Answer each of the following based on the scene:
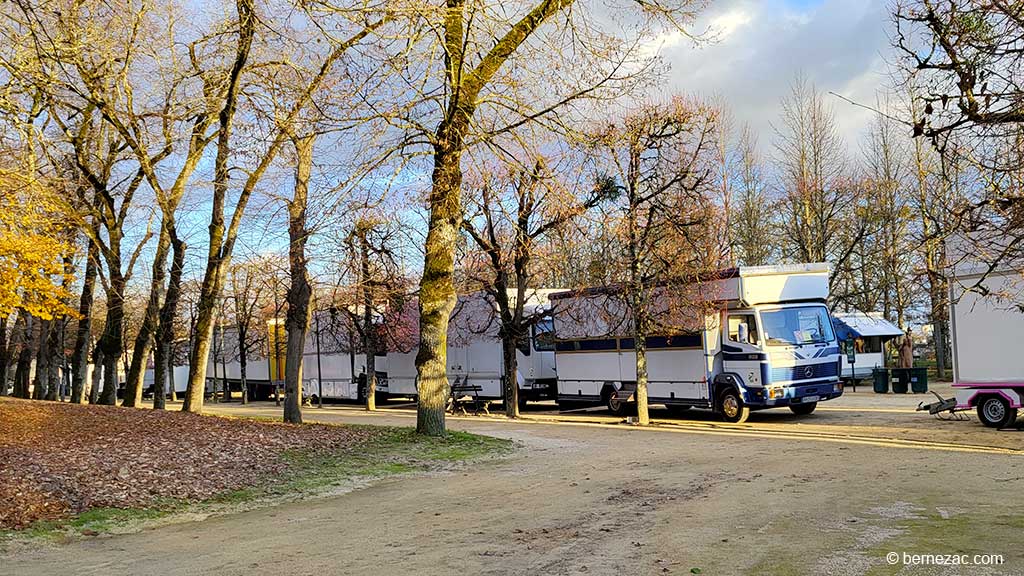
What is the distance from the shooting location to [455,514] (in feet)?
28.8

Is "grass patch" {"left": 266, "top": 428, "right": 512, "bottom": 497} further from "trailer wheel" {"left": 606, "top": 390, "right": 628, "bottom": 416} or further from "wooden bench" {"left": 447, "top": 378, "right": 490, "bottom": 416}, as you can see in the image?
"wooden bench" {"left": 447, "top": 378, "right": 490, "bottom": 416}

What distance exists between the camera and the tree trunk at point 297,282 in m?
17.8

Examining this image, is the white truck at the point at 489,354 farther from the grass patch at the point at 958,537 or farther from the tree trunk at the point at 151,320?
the grass patch at the point at 958,537

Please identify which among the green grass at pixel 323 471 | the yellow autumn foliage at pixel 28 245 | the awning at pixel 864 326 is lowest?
the green grass at pixel 323 471

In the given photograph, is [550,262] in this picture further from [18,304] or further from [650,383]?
[18,304]

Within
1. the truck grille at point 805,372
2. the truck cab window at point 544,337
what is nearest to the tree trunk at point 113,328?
the truck cab window at point 544,337

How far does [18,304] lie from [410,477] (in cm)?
972

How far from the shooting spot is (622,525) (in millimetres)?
7746

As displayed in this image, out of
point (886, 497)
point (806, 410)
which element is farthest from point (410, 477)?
point (806, 410)

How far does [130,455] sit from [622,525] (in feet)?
24.8

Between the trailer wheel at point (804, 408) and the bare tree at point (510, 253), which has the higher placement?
the bare tree at point (510, 253)

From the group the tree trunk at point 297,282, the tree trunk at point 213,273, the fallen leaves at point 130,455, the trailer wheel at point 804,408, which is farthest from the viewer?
the trailer wheel at point 804,408

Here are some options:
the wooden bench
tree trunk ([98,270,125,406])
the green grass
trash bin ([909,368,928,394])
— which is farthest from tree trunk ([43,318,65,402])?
trash bin ([909,368,928,394])

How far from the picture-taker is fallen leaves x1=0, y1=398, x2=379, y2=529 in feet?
30.2
